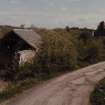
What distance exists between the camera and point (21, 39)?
4103 centimetres

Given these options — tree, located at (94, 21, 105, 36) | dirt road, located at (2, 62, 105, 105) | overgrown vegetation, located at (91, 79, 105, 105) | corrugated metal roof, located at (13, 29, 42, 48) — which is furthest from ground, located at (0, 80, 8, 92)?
tree, located at (94, 21, 105, 36)

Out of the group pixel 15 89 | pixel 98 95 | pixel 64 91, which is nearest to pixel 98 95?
pixel 98 95

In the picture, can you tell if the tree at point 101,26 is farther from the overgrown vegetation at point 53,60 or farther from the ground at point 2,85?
A: the ground at point 2,85

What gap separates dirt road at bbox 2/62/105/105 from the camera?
21.0 metres

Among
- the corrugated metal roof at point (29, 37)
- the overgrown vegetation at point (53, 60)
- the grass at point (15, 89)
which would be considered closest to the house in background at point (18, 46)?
the corrugated metal roof at point (29, 37)

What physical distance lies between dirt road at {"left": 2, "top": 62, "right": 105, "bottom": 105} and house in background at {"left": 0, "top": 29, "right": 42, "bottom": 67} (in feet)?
25.7

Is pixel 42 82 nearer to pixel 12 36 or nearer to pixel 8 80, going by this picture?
pixel 8 80

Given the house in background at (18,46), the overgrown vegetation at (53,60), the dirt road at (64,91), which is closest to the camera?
the dirt road at (64,91)

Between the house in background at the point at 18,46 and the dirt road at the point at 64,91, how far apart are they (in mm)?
7830

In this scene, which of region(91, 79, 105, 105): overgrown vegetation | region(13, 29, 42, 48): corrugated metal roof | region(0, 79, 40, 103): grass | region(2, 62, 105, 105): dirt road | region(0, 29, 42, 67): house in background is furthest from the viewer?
region(13, 29, 42, 48): corrugated metal roof

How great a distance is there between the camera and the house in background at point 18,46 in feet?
126

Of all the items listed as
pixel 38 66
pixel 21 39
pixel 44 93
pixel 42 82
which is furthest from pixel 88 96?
pixel 21 39

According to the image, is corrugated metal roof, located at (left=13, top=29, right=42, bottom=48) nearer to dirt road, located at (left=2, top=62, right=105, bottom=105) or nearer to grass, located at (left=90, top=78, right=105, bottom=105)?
dirt road, located at (left=2, top=62, right=105, bottom=105)

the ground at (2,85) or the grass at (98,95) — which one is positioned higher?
the grass at (98,95)
